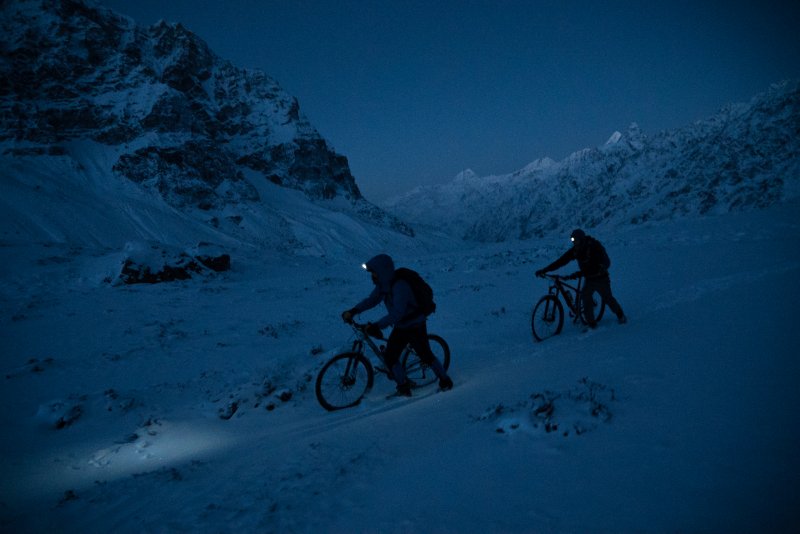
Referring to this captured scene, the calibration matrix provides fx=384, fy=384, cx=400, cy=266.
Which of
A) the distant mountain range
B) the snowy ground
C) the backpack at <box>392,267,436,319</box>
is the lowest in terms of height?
the snowy ground

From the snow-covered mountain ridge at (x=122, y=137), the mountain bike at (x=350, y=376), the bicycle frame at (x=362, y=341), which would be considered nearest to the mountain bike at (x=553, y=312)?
the mountain bike at (x=350, y=376)

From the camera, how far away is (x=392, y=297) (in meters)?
5.91

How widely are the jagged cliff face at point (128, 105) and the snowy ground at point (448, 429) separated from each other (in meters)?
67.4

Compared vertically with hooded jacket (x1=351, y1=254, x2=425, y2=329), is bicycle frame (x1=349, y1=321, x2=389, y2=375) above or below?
below

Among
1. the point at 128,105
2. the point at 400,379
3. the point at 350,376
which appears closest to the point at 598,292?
the point at 400,379

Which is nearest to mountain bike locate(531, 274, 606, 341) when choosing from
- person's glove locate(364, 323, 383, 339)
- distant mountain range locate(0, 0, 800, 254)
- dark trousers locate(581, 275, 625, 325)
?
dark trousers locate(581, 275, 625, 325)

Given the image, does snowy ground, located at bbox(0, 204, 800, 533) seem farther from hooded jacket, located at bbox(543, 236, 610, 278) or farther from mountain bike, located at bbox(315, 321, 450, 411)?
hooded jacket, located at bbox(543, 236, 610, 278)

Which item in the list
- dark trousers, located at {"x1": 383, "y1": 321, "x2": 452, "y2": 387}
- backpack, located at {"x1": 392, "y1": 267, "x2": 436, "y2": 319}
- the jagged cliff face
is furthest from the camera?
the jagged cliff face

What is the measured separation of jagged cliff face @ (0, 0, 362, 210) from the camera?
224 ft

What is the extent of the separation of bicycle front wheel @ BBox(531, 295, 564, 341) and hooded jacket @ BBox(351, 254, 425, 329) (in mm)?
3666

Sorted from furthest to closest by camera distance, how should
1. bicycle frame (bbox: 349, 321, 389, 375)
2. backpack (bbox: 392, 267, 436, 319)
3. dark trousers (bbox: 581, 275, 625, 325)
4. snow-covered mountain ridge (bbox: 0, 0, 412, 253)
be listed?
snow-covered mountain ridge (bbox: 0, 0, 412, 253), dark trousers (bbox: 581, 275, 625, 325), bicycle frame (bbox: 349, 321, 389, 375), backpack (bbox: 392, 267, 436, 319)

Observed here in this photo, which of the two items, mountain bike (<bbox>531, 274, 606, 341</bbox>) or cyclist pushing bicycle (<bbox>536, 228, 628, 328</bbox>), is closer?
cyclist pushing bicycle (<bbox>536, 228, 628, 328</bbox>)

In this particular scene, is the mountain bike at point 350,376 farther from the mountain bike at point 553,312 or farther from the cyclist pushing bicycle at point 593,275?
the cyclist pushing bicycle at point 593,275

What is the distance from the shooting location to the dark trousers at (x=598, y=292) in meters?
8.09
